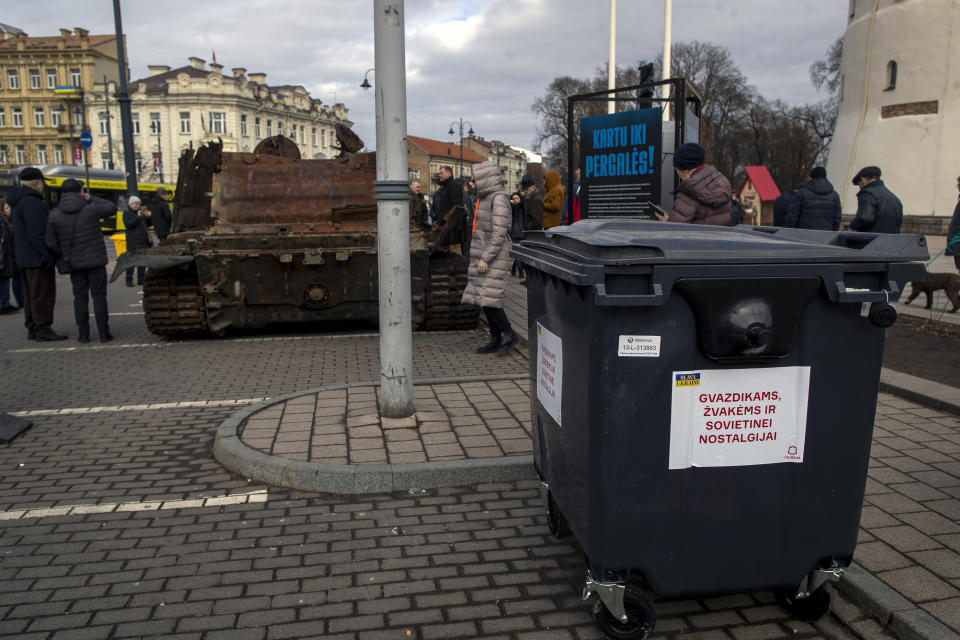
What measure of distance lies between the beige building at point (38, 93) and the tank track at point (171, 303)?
81752 millimetres

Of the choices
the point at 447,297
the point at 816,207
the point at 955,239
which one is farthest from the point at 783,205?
the point at 447,297

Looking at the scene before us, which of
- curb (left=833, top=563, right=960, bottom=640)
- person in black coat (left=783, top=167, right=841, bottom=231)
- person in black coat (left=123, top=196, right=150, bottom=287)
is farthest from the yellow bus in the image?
curb (left=833, top=563, right=960, bottom=640)

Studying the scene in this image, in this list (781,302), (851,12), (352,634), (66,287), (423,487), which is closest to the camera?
(781,302)

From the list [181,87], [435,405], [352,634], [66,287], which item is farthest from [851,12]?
[181,87]

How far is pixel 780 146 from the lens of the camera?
63.6 metres

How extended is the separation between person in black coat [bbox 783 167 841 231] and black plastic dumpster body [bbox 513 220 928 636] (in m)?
7.11

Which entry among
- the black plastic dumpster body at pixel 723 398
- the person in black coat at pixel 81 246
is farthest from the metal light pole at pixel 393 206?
the person in black coat at pixel 81 246

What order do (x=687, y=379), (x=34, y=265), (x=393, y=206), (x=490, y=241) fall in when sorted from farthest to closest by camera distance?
(x=34, y=265)
(x=490, y=241)
(x=393, y=206)
(x=687, y=379)

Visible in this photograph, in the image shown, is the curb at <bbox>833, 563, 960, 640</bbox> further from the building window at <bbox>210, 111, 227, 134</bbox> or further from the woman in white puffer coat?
the building window at <bbox>210, 111, 227, 134</bbox>

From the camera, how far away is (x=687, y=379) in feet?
8.71

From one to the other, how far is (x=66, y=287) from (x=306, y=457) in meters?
13.0

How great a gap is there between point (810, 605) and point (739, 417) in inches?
33.0

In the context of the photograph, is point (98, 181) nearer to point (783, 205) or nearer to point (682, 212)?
point (783, 205)

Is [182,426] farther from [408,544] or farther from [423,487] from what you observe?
[408,544]
